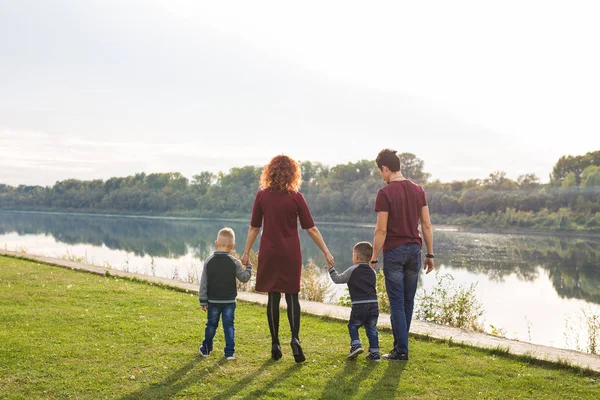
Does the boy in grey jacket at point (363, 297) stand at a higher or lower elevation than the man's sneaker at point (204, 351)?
higher

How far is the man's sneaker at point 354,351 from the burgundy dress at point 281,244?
76 cm

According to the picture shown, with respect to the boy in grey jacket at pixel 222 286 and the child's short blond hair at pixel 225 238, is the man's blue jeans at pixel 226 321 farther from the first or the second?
the child's short blond hair at pixel 225 238

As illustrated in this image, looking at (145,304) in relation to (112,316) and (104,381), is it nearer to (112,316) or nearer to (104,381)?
(112,316)

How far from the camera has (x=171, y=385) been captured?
4191mm

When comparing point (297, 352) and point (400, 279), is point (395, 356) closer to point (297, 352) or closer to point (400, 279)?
point (400, 279)

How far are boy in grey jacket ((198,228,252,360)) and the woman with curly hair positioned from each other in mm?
254

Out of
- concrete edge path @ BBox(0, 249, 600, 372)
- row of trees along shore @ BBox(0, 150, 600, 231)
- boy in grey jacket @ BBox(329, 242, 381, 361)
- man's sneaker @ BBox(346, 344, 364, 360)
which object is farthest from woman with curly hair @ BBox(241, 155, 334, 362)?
row of trees along shore @ BBox(0, 150, 600, 231)

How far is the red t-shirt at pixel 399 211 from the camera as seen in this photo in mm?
4914

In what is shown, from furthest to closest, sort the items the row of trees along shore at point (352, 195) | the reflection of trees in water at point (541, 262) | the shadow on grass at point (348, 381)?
the row of trees along shore at point (352, 195)
the reflection of trees in water at point (541, 262)
the shadow on grass at point (348, 381)

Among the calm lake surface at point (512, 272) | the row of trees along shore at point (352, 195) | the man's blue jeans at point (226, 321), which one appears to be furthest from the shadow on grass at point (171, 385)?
the row of trees along shore at point (352, 195)

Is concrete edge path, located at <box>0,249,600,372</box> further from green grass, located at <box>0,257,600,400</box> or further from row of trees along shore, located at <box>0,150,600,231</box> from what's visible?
row of trees along shore, located at <box>0,150,600,231</box>

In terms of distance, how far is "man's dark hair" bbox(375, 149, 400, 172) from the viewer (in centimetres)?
502

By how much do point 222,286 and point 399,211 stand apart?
5.78 feet

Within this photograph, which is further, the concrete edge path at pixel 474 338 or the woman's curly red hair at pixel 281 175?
the concrete edge path at pixel 474 338
